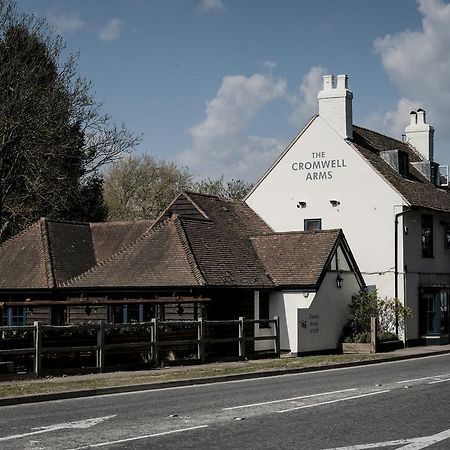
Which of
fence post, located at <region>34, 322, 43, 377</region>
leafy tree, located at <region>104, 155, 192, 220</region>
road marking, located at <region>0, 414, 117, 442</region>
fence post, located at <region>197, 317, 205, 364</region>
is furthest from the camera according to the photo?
leafy tree, located at <region>104, 155, 192, 220</region>

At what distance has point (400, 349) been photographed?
36.4 meters

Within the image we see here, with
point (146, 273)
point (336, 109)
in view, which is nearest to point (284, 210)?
point (336, 109)

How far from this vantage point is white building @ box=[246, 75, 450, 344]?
126 feet

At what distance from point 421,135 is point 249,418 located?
119 feet

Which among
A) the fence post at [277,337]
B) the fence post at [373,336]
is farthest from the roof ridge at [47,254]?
the fence post at [373,336]

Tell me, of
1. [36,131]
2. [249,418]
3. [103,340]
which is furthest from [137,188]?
[249,418]

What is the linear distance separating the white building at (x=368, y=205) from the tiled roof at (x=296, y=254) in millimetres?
3699

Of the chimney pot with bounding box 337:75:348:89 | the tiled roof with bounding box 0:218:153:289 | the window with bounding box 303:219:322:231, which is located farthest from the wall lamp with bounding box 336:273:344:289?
the chimney pot with bounding box 337:75:348:89

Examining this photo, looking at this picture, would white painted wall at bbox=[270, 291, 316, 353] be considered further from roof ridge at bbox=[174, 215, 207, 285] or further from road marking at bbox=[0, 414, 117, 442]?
road marking at bbox=[0, 414, 117, 442]

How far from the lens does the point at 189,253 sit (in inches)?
1248

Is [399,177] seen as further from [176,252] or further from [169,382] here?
[169,382]

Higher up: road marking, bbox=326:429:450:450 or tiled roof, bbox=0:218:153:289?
tiled roof, bbox=0:218:153:289

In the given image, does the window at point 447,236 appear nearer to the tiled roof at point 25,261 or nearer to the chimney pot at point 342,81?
the chimney pot at point 342,81

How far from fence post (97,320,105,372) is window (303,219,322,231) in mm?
18913
